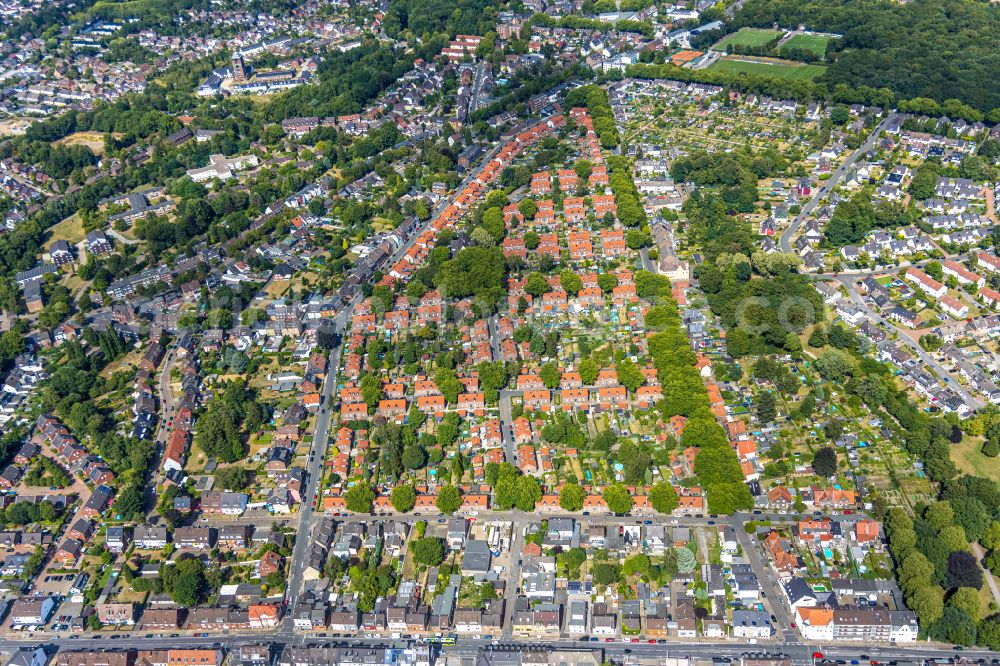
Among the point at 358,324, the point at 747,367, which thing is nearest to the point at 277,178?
the point at 358,324

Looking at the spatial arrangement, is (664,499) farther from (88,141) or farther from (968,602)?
(88,141)

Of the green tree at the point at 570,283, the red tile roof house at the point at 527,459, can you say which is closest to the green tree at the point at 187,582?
the red tile roof house at the point at 527,459

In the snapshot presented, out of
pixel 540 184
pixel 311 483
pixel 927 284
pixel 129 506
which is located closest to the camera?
pixel 129 506

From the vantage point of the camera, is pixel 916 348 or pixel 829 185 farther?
pixel 829 185

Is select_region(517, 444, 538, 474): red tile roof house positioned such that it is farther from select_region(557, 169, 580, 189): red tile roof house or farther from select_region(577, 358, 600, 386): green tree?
select_region(557, 169, 580, 189): red tile roof house

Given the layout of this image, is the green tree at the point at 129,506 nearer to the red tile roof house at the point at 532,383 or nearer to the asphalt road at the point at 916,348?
the red tile roof house at the point at 532,383

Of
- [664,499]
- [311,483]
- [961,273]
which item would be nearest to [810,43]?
[961,273]

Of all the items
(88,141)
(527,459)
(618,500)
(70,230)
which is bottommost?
(88,141)

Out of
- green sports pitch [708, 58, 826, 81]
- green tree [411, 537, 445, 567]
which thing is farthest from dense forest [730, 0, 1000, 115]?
green tree [411, 537, 445, 567]
